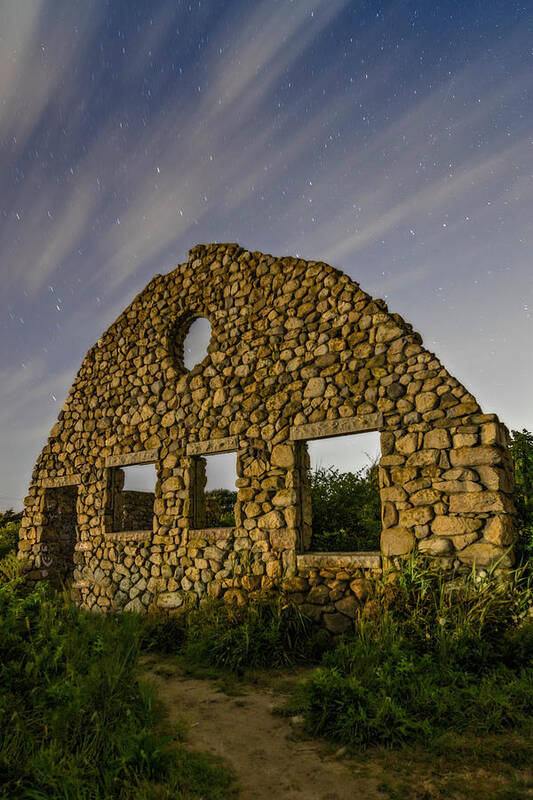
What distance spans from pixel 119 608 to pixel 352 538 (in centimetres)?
409

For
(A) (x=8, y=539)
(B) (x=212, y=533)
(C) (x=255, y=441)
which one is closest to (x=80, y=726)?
(B) (x=212, y=533)

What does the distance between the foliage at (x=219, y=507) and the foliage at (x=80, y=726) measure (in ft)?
25.2

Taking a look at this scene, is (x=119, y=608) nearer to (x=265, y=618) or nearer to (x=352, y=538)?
(x=265, y=618)

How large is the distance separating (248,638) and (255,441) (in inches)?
113

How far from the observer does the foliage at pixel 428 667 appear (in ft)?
13.2

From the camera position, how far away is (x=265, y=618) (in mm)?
6789

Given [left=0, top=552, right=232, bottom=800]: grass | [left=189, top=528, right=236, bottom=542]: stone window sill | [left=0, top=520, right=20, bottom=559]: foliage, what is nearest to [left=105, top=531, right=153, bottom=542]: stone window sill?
[left=189, top=528, right=236, bottom=542]: stone window sill

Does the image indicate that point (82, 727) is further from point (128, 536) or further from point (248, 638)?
A: point (128, 536)

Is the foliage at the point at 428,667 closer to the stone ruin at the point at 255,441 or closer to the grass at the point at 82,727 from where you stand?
the stone ruin at the point at 255,441

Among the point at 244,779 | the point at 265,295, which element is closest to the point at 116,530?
the point at 265,295

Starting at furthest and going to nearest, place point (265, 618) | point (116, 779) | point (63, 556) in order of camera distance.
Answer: point (63, 556) < point (265, 618) < point (116, 779)

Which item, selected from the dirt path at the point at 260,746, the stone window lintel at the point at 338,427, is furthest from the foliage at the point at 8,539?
the dirt path at the point at 260,746

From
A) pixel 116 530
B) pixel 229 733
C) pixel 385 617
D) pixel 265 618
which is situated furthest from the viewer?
pixel 116 530

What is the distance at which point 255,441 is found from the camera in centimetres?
823
